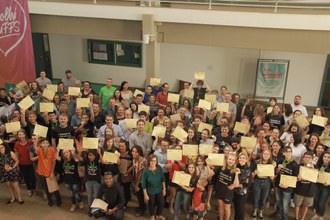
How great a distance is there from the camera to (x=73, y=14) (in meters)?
8.88

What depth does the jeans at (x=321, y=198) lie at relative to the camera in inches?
231

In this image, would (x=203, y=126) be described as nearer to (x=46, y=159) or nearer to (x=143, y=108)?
(x=143, y=108)

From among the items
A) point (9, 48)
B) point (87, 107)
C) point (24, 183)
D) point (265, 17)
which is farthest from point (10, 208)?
point (265, 17)

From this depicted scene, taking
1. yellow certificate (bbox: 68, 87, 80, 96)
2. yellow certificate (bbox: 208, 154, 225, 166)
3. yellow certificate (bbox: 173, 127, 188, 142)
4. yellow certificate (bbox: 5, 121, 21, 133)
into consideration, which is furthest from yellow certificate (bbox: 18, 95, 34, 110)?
yellow certificate (bbox: 208, 154, 225, 166)

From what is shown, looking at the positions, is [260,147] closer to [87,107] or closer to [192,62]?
[87,107]

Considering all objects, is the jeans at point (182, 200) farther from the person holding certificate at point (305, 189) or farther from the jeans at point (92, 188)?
the person holding certificate at point (305, 189)

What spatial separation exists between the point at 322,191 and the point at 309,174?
643 millimetres

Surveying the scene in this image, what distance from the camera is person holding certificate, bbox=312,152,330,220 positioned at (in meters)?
5.71

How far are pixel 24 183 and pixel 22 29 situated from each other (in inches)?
176

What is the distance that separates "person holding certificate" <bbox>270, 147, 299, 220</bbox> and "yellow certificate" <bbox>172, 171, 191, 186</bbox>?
63.1 inches

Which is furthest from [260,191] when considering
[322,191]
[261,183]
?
[322,191]

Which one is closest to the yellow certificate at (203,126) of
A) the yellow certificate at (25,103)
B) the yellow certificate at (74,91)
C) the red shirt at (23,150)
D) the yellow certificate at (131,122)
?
the yellow certificate at (131,122)

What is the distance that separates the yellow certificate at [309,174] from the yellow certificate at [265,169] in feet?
1.57

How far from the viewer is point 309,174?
5.54 metres
